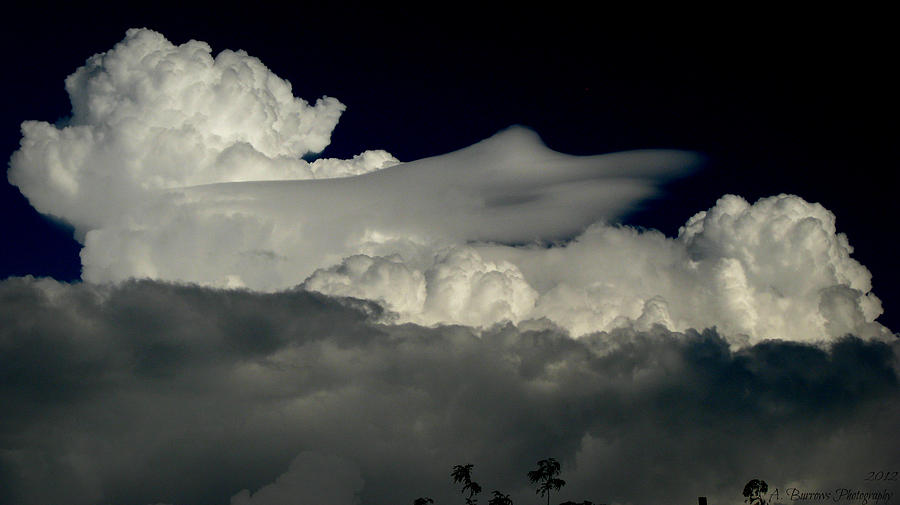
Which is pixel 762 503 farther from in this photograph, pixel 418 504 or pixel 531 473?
pixel 418 504

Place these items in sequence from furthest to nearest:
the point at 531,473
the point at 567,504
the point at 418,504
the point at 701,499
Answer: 1. the point at 531,473
2. the point at 418,504
3. the point at 567,504
4. the point at 701,499

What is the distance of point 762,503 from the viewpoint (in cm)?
12900

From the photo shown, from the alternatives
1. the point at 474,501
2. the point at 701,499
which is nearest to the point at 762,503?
the point at 701,499

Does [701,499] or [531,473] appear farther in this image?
[531,473]

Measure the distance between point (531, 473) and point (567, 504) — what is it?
21.4 metres

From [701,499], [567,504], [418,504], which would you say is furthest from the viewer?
[418,504]

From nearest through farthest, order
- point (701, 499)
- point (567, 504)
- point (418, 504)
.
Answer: point (701, 499), point (567, 504), point (418, 504)

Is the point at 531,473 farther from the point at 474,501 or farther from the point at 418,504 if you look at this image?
the point at 418,504

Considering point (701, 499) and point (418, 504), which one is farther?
point (418, 504)

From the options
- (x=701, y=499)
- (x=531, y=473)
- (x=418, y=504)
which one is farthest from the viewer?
(x=531, y=473)

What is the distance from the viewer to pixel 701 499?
11031 cm

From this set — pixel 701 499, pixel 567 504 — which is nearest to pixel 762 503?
pixel 701 499

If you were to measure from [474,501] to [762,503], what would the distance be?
52127 mm

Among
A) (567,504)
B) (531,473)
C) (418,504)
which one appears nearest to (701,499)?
(567,504)
